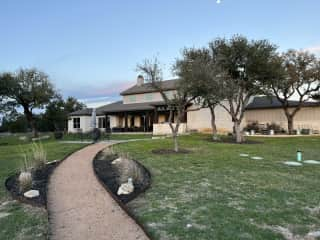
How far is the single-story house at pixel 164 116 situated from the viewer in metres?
27.6

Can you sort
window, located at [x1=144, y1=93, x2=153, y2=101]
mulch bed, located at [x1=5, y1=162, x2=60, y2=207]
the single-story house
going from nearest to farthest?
1. mulch bed, located at [x1=5, y1=162, x2=60, y2=207]
2. the single-story house
3. window, located at [x1=144, y1=93, x2=153, y2=101]

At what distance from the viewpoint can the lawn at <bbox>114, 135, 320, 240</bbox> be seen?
4266mm

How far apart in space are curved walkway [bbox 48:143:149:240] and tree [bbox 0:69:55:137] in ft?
71.6

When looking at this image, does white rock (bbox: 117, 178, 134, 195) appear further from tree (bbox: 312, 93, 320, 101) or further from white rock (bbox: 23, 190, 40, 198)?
tree (bbox: 312, 93, 320, 101)

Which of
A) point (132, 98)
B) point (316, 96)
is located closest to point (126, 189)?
point (316, 96)

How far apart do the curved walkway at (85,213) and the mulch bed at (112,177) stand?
0.23 metres

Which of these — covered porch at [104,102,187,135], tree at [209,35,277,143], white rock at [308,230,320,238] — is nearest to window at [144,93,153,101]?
covered porch at [104,102,187,135]

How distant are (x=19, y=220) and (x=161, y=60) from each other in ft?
34.9

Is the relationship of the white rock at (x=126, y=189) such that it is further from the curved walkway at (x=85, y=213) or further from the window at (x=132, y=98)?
the window at (x=132, y=98)

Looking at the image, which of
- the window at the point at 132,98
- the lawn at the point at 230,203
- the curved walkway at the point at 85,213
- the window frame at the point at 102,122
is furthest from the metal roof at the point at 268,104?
the curved walkway at the point at 85,213

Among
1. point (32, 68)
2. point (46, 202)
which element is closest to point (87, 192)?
point (46, 202)

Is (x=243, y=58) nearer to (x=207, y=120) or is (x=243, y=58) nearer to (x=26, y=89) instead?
(x=207, y=120)

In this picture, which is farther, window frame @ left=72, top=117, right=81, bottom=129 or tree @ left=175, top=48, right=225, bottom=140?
window frame @ left=72, top=117, right=81, bottom=129

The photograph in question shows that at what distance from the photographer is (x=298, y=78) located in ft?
81.8
